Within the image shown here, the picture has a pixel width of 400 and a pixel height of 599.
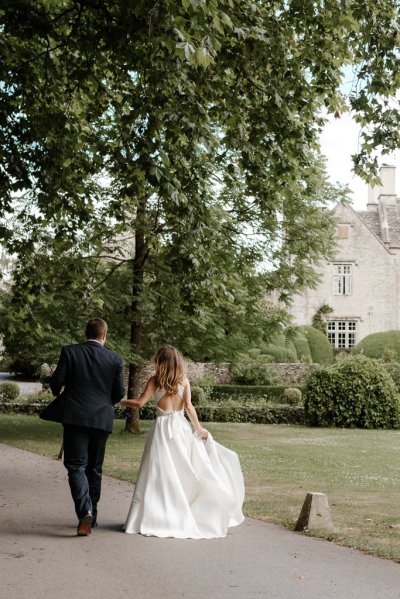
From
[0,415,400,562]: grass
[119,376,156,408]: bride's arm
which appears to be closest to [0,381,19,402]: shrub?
[0,415,400,562]: grass

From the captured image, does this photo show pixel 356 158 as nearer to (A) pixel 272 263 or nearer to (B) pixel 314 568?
(B) pixel 314 568

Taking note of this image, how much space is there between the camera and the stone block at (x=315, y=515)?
24.3ft

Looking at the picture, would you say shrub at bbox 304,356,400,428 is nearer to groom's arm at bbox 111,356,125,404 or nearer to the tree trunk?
the tree trunk

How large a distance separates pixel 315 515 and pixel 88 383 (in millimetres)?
2535

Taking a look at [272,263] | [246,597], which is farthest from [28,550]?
[272,263]

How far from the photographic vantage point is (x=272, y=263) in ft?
65.3

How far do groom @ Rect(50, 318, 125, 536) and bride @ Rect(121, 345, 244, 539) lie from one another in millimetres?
362

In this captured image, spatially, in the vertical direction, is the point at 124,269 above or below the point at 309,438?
above

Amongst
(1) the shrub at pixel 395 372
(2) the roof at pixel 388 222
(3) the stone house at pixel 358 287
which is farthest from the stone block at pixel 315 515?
(2) the roof at pixel 388 222

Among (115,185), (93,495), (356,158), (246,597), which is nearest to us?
(246,597)

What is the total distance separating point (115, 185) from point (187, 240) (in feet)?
24.3

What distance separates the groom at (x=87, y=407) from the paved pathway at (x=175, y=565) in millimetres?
366

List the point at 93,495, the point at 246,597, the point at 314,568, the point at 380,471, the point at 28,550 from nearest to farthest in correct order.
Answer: the point at 246,597
the point at 314,568
the point at 28,550
the point at 93,495
the point at 380,471

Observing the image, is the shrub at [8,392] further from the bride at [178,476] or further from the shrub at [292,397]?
the bride at [178,476]
